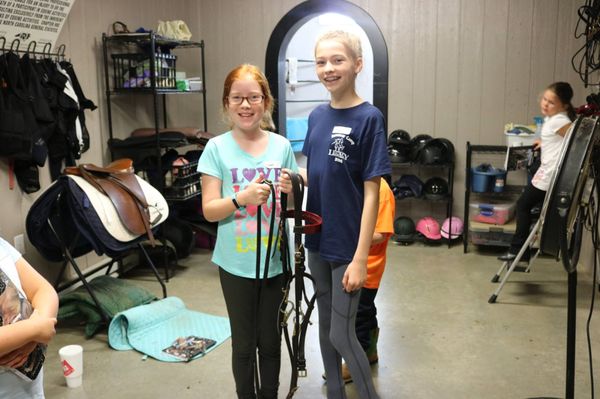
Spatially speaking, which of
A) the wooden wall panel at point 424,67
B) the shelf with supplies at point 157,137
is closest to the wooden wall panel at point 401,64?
the wooden wall panel at point 424,67

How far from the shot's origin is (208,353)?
9.80ft

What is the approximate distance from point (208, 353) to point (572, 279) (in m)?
1.83

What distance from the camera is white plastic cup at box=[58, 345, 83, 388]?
2.62 meters

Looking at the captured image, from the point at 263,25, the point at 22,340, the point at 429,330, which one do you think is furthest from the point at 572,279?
the point at 263,25

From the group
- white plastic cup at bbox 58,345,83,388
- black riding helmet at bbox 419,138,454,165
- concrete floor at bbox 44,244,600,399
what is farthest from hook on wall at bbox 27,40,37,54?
black riding helmet at bbox 419,138,454,165

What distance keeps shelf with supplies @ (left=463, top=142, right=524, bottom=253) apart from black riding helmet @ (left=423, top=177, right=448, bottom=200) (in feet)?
0.75

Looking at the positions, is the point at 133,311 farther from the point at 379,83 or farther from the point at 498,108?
the point at 498,108

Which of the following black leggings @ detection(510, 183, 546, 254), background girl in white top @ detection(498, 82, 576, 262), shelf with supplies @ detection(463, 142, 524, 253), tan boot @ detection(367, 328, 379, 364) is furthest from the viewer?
shelf with supplies @ detection(463, 142, 524, 253)

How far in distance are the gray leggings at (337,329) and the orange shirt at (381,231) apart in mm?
434

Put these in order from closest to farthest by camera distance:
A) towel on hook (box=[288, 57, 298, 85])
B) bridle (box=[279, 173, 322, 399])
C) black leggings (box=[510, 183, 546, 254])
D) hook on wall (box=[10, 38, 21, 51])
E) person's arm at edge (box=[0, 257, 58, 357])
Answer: person's arm at edge (box=[0, 257, 58, 357])
bridle (box=[279, 173, 322, 399])
hook on wall (box=[10, 38, 21, 51])
black leggings (box=[510, 183, 546, 254])
towel on hook (box=[288, 57, 298, 85])

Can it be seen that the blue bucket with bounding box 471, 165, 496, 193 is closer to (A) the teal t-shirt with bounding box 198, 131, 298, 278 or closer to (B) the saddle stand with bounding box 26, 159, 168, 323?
(B) the saddle stand with bounding box 26, 159, 168, 323

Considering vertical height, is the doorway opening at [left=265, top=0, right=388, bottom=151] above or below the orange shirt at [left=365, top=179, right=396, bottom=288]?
above

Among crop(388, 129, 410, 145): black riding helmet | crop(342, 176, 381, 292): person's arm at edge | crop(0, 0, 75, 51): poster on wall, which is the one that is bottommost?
crop(342, 176, 381, 292): person's arm at edge

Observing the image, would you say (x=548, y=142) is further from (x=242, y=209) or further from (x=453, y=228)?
(x=242, y=209)
